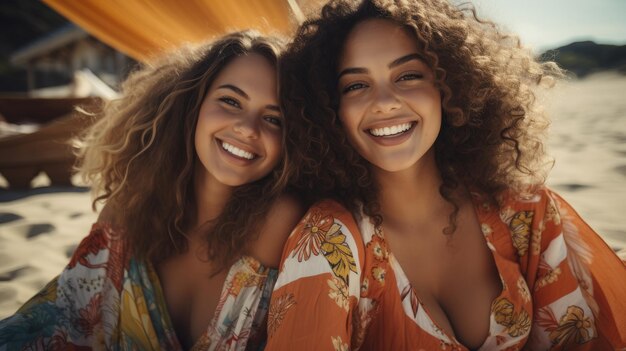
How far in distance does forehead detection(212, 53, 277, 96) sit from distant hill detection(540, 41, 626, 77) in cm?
1611

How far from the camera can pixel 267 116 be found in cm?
194

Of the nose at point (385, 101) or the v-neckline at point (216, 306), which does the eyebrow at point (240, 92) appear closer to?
the nose at point (385, 101)

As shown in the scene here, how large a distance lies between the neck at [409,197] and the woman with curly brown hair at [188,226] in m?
0.41

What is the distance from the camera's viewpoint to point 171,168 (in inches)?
82.8

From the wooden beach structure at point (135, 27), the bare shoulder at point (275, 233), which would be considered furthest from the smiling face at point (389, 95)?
the wooden beach structure at point (135, 27)

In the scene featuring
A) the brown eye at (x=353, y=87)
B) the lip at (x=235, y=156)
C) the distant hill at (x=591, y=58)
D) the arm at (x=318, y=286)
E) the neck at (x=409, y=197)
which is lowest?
the arm at (x=318, y=286)

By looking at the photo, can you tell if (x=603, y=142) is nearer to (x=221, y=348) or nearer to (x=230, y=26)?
(x=230, y=26)

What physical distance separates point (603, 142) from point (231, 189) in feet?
16.2

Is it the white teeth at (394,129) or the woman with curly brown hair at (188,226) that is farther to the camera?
the woman with curly brown hair at (188,226)

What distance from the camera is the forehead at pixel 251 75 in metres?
1.88

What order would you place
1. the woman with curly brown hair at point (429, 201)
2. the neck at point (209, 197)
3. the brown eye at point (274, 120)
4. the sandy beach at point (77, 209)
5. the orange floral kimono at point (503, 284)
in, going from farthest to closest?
the sandy beach at point (77, 209)
the neck at point (209, 197)
the brown eye at point (274, 120)
the woman with curly brown hair at point (429, 201)
the orange floral kimono at point (503, 284)

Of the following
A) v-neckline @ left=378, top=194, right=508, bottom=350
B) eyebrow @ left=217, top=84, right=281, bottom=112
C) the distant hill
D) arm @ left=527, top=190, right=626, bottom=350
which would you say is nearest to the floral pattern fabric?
v-neckline @ left=378, top=194, right=508, bottom=350

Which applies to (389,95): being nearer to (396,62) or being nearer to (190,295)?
(396,62)

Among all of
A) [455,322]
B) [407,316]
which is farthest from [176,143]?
[455,322]
